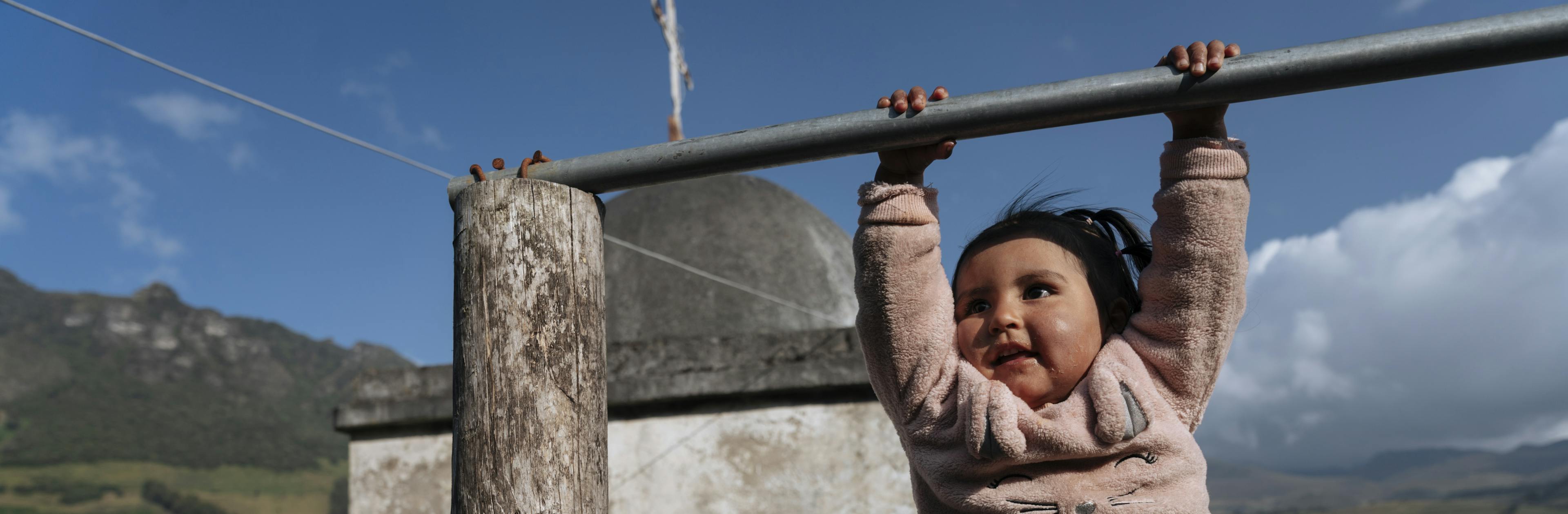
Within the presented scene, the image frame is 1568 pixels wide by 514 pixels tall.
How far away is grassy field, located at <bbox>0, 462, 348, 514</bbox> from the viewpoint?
2579 inches

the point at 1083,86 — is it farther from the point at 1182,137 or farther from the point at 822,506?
the point at 822,506

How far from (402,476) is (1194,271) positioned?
5.47 metres

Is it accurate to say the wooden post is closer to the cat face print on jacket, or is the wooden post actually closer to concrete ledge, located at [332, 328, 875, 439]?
the cat face print on jacket

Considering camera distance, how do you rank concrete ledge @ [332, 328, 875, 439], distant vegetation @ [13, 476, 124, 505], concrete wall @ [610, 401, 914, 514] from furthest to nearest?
distant vegetation @ [13, 476, 124, 505], concrete ledge @ [332, 328, 875, 439], concrete wall @ [610, 401, 914, 514]

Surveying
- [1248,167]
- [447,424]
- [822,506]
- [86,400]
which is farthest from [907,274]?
[86,400]

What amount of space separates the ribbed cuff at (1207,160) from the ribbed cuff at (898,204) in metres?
0.46

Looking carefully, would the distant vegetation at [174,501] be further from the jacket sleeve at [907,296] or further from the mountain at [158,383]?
the jacket sleeve at [907,296]

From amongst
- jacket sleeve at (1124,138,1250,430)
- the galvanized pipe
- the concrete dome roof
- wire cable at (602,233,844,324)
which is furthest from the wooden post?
wire cable at (602,233,844,324)

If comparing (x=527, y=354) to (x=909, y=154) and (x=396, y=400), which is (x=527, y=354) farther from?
(x=396, y=400)

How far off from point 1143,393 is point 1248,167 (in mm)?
458

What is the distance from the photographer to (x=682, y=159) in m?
2.15

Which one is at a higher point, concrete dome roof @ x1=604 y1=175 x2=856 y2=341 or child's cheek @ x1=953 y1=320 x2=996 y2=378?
concrete dome roof @ x1=604 y1=175 x2=856 y2=341

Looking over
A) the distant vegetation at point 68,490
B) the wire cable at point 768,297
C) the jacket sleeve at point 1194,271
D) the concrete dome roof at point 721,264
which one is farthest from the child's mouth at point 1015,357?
the distant vegetation at point 68,490

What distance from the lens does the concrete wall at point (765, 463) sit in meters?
5.55
